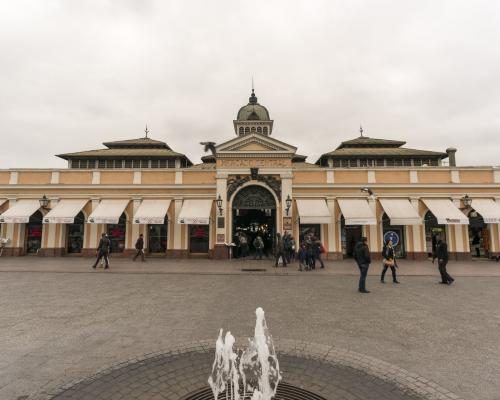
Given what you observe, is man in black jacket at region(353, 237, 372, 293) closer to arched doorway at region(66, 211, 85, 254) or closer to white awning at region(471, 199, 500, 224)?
white awning at region(471, 199, 500, 224)

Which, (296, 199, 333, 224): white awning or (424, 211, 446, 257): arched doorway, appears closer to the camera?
(296, 199, 333, 224): white awning

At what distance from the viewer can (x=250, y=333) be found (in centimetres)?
578

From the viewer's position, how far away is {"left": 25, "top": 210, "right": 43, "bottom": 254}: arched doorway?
21.4 meters

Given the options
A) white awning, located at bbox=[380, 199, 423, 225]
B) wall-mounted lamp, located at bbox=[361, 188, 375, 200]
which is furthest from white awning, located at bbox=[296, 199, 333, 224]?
white awning, located at bbox=[380, 199, 423, 225]

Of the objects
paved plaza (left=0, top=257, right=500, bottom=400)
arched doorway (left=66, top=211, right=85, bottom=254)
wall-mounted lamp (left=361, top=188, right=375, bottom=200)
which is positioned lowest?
paved plaza (left=0, top=257, right=500, bottom=400)

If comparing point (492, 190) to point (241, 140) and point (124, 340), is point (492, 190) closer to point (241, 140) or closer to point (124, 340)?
point (241, 140)

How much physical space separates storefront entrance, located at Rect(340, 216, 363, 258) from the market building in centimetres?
7

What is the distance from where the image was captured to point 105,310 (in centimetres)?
732

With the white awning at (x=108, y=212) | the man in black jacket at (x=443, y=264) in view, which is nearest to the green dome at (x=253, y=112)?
the white awning at (x=108, y=212)

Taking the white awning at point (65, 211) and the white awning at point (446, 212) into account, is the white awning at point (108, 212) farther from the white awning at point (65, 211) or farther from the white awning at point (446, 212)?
the white awning at point (446, 212)

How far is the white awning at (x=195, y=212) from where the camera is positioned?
19547mm

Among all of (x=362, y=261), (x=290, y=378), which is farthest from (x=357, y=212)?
(x=290, y=378)

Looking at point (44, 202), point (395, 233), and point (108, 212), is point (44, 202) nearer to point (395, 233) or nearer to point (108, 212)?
point (108, 212)

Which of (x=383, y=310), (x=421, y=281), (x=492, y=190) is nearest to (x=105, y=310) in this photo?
(x=383, y=310)
